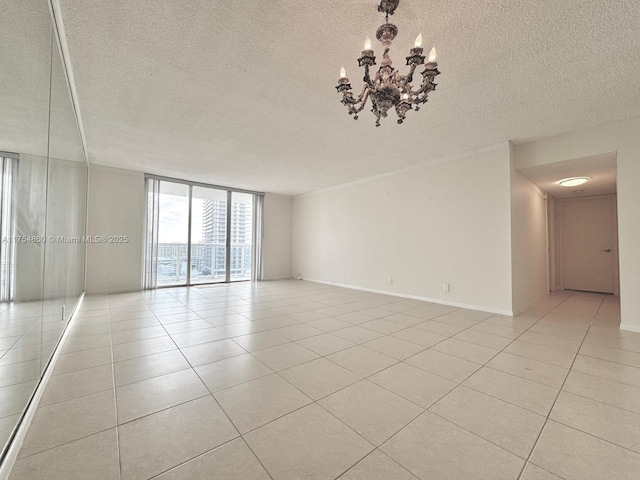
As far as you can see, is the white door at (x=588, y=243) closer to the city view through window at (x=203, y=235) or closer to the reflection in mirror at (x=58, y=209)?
the city view through window at (x=203, y=235)

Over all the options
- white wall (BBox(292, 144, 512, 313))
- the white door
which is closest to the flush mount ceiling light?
white wall (BBox(292, 144, 512, 313))

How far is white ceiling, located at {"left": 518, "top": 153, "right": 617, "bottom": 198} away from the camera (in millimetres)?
3752

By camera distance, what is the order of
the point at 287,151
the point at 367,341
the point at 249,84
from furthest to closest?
the point at 287,151 < the point at 367,341 < the point at 249,84

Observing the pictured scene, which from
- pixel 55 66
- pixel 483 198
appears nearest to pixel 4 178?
pixel 55 66

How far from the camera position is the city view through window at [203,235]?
6332 mm

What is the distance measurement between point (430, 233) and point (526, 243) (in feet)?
5.04

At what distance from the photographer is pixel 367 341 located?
2838 mm

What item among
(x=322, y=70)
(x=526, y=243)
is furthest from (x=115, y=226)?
(x=526, y=243)

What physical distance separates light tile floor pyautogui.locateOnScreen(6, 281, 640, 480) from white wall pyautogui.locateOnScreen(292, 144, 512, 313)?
3.74ft

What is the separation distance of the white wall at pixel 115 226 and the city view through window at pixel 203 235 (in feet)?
1.45

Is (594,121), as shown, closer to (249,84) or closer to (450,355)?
(450,355)

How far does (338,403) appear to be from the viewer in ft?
5.63

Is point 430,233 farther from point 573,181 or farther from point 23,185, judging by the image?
point 23,185

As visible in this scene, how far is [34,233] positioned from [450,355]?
335 cm
